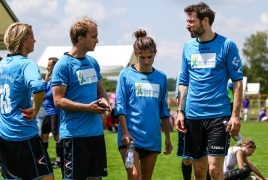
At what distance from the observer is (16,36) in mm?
5383

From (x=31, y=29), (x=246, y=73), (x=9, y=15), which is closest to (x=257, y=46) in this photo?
(x=246, y=73)

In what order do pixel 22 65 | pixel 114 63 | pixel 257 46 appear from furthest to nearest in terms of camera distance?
pixel 257 46 < pixel 114 63 < pixel 22 65

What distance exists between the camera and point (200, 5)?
20.8 ft

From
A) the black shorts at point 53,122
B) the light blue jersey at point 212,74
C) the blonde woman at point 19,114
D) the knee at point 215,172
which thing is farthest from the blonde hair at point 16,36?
the black shorts at point 53,122

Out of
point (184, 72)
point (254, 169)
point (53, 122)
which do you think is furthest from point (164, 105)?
point (53, 122)

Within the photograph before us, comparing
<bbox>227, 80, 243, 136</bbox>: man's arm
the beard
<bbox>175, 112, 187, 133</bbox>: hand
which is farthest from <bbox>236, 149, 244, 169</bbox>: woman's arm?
the beard

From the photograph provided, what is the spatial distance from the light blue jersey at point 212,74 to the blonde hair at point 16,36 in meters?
1.98

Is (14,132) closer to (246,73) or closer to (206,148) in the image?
(206,148)

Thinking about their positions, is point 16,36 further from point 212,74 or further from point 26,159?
point 212,74

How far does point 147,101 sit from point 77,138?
1005 mm

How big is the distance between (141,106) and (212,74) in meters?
0.88

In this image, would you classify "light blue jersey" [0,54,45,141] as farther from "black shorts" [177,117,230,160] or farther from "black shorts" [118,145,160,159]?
"black shorts" [177,117,230,160]

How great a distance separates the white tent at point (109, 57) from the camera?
74.7 feet

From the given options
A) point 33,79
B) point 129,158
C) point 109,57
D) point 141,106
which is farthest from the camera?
point 109,57
